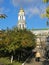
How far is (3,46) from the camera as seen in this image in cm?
5416

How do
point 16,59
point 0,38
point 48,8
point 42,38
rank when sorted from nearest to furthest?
point 48,8 < point 0,38 < point 16,59 < point 42,38

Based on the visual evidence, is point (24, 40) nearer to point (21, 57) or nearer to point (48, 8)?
point (21, 57)

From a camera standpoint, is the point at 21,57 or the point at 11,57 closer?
the point at 11,57

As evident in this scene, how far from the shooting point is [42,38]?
366 ft

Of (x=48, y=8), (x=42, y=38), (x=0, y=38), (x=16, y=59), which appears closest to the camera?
(x=48, y=8)

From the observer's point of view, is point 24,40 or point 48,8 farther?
point 24,40

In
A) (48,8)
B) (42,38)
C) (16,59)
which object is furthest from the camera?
(42,38)

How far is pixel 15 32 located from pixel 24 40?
3.50 metres

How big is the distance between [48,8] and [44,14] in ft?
1.59

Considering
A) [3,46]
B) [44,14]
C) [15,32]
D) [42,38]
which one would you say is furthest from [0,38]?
Result: [42,38]

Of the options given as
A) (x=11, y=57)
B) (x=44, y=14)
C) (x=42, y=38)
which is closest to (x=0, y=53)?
(x=11, y=57)

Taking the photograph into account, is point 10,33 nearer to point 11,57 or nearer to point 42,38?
point 11,57

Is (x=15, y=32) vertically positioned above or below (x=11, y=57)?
above

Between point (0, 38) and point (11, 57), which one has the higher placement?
point (0, 38)
